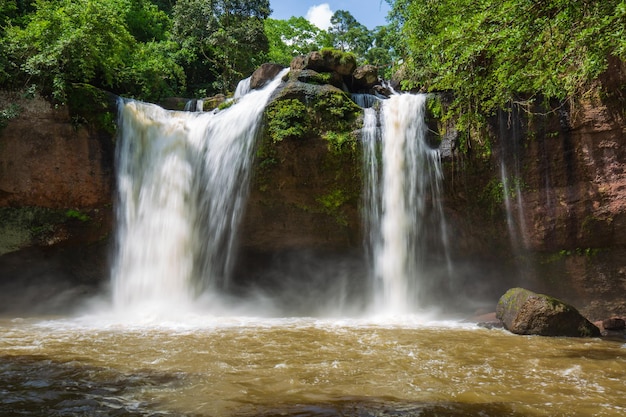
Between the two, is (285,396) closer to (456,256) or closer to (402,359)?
(402,359)

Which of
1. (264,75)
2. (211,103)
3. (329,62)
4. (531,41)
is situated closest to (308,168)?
(329,62)

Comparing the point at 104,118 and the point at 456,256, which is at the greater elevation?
the point at 104,118

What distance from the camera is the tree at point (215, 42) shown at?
2211 cm

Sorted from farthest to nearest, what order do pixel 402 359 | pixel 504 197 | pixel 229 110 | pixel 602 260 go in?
pixel 229 110, pixel 504 197, pixel 602 260, pixel 402 359

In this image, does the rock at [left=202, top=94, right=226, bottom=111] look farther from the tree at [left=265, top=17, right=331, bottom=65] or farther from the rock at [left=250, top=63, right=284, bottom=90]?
the tree at [left=265, top=17, right=331, bottom=65]

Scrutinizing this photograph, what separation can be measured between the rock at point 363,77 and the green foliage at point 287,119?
14.2 ft

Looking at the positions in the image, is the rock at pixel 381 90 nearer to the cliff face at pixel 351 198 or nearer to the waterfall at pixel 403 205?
the cliff face at pixel 351 198

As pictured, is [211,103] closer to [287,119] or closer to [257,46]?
[287,119]

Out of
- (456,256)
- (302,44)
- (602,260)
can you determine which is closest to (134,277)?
(456,256)

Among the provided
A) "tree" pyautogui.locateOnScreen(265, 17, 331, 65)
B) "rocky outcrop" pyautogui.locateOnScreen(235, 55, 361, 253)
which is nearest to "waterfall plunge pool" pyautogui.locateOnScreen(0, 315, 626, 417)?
"rocky outcrop" pyautogui.locateOnScreen(235, 55, 361, 253)

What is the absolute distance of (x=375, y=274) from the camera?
1130 cm

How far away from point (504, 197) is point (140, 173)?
31.2 ft

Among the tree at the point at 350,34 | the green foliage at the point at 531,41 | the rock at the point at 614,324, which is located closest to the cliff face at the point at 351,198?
the green foliage at the point at 531,41

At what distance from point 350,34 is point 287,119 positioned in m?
38.5
